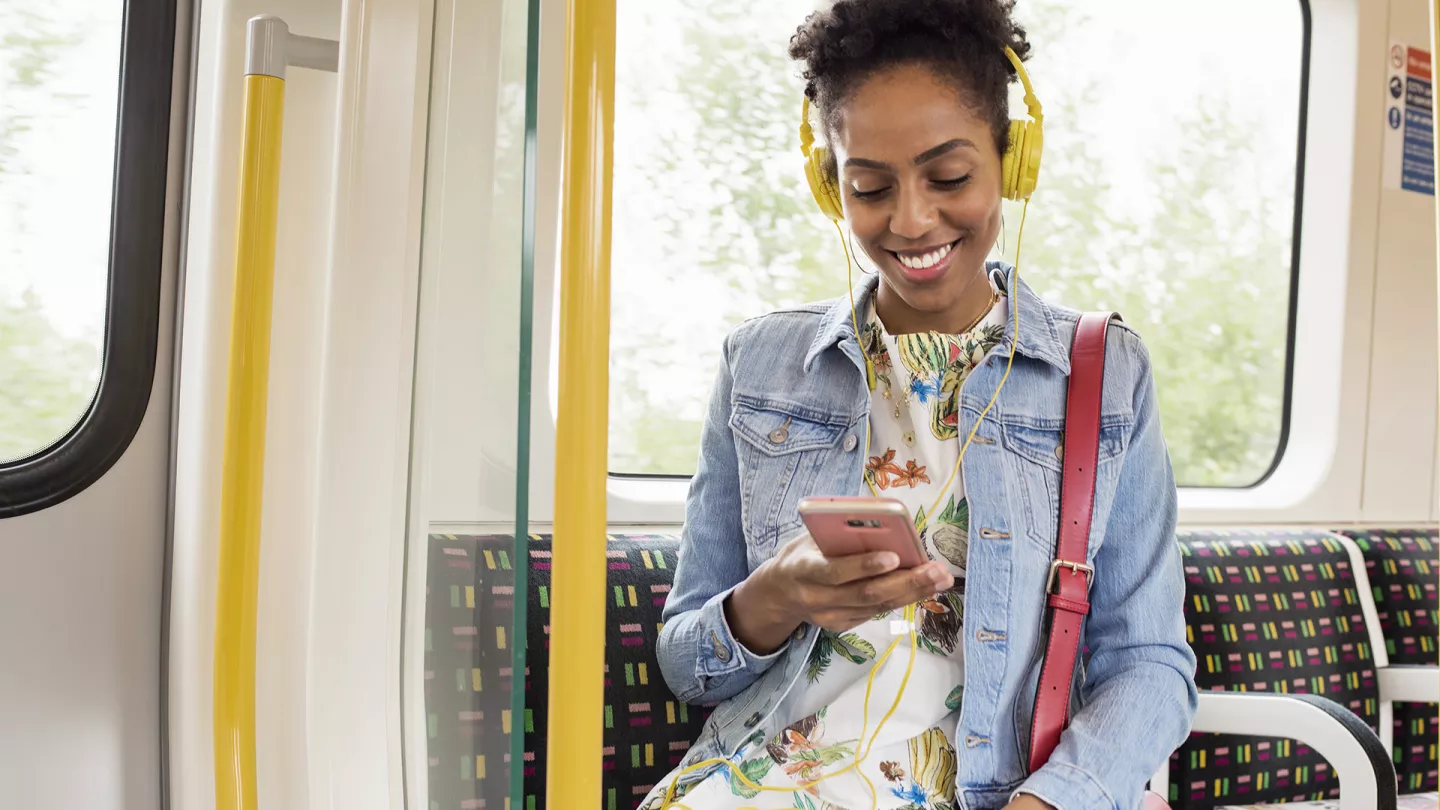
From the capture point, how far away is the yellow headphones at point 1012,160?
4.64 feet

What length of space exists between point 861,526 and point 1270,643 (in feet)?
5.65

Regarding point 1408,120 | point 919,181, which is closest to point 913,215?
point 919,181

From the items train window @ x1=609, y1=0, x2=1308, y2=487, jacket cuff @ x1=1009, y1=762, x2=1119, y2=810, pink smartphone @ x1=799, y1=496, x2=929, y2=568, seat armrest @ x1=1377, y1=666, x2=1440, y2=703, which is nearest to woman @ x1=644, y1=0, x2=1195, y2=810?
jacket cuff @ x1=1009, y1=762, x2=1119, y2=810

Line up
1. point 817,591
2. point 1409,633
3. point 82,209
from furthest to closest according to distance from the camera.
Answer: point 1409,633 < point 82,209 < point 817,591

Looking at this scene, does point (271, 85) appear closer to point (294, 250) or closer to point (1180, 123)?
point (294, 250)

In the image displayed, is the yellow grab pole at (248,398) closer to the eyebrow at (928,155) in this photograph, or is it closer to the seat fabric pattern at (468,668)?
the seat fabric pattern at (468,668)

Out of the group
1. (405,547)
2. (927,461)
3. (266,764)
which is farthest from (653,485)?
(405,547)

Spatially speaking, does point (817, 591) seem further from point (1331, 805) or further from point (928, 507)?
point (1331, 805)

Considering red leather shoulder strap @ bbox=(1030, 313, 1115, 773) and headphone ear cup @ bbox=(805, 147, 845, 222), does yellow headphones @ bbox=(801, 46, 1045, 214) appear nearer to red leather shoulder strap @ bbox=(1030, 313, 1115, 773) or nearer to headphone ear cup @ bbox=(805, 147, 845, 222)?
headphone ear cup @ bbox=(805, 147, 845, 222)

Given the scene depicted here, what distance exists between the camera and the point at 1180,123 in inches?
130

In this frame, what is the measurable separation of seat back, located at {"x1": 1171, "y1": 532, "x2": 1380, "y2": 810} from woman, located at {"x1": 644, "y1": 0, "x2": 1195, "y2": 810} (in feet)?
3.08

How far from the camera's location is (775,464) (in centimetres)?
150

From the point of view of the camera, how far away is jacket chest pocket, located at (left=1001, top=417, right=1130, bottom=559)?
4.66ft

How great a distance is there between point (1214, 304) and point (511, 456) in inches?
130
